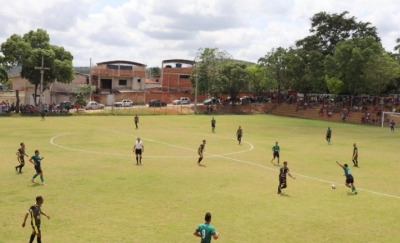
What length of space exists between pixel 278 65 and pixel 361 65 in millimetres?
18812

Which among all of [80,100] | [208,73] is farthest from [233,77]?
[80,100]

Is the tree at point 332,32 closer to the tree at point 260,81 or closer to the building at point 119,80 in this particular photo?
the tree at point 260,81

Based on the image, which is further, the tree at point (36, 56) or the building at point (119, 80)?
the building at point (119, 80)

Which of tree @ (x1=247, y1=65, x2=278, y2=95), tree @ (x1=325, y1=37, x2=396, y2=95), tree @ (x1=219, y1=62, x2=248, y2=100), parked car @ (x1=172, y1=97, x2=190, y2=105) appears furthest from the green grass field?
parked car @ (x1=172, y1=97, x2=190, y2=105)

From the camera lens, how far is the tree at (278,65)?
8506 cm

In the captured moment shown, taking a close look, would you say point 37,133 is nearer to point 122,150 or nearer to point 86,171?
point 122,150

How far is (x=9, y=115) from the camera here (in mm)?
61156

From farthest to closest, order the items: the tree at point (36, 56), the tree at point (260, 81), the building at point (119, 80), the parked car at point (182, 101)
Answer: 1. the building at point (119, 80)
2. the parked car at point (182, 101)
3. the tree at point (260, 81)
4. the tree at point (36, 56)

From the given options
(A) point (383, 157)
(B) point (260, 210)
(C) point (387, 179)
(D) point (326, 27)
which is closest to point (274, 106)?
(D) point (326, 27)

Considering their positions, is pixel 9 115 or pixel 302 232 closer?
pixel 302 232

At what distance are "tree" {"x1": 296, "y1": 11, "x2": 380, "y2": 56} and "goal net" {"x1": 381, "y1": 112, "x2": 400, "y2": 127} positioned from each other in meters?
26.4

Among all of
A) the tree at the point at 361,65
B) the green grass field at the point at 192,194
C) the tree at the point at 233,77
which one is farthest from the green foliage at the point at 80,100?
the tree at the point at 361,65

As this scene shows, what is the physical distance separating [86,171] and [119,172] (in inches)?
76.9

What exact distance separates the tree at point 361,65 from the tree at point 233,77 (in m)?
17.0
